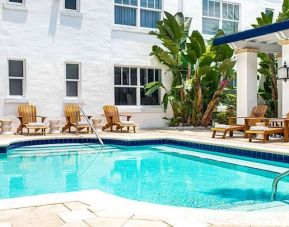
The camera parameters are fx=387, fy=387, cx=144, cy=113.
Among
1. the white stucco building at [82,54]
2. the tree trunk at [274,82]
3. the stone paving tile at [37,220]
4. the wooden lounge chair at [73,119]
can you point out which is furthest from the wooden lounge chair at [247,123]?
the stone paving tile at [37,220]

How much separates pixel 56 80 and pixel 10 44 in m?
2.17

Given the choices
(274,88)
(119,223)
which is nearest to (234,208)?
(119,223)

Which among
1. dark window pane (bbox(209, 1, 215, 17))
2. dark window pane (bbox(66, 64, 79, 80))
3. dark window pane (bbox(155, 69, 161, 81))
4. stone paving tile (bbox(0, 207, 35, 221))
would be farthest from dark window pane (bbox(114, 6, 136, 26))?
stone paving tile (bbox(0, 207, 35, 221))

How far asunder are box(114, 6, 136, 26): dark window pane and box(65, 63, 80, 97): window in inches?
110

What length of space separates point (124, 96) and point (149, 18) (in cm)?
379

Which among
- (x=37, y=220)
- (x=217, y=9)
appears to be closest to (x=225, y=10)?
(x=217, y=9)

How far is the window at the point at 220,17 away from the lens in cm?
1927

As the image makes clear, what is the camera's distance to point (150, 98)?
1750cm

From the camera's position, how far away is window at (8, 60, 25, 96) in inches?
576

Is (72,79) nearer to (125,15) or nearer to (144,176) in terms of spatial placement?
(125,15)

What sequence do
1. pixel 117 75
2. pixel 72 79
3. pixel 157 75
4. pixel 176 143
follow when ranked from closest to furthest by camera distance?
Result: pixel 176 143 < pixel 72 79 < pixel 117 75 < pixel 157 75

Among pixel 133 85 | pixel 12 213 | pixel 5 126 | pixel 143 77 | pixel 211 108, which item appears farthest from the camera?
pixel 143 77

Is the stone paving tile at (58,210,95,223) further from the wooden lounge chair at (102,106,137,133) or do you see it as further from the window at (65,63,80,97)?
the window at (65,63,80,97)

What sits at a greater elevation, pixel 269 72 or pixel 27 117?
A: pixel 269 72
